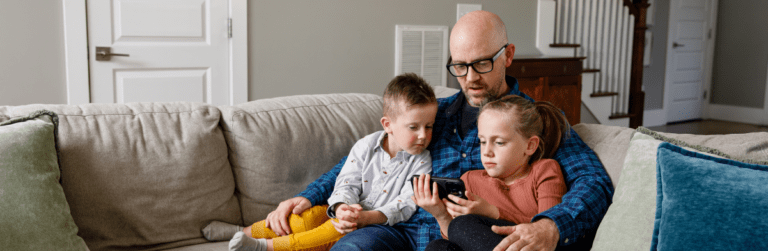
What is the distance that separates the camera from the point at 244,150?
5.79ft

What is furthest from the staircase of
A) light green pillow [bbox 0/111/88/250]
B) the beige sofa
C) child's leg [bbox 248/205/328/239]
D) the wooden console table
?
light green pillow [bbox 0/111/88/250]

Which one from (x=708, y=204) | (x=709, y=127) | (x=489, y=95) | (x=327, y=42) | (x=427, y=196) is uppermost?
(x=327, y=42)

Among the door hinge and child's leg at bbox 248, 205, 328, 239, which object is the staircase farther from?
child's leg at bbox 248, 205, 328, 239

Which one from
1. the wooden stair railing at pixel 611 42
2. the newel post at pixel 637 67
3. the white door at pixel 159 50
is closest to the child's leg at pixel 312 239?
the white door at pixel 159 50

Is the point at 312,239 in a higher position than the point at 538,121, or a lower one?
lower

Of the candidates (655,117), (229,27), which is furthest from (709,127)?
(229,27)

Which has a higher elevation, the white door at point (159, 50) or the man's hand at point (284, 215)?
the white door at point (159, 50)

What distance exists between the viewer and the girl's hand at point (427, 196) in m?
1.37

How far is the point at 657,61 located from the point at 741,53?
1.08m

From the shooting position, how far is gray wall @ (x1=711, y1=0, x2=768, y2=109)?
6.22 metres

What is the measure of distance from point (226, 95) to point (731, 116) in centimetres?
589

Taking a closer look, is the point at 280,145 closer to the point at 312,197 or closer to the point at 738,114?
the point at 312,197

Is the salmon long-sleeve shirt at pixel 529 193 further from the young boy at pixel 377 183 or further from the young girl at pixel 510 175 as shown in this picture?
the young boy at pixel 377 183

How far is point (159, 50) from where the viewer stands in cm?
323
